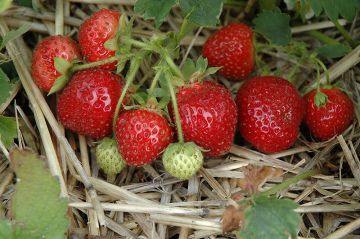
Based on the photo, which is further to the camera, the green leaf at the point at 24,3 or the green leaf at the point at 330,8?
the green leaf at the point at 24,3

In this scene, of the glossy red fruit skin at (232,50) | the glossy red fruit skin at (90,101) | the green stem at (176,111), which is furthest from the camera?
the glossy red fruit skin at (232,50)

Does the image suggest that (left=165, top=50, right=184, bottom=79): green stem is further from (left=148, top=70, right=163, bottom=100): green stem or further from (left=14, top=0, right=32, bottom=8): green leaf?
(left=14, top=0, right=32, bottom=8): green leaf

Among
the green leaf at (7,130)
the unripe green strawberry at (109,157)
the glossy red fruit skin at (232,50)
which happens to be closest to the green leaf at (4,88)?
the green leaf at (7,130)

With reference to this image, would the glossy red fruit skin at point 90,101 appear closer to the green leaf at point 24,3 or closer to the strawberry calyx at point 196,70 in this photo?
the strawberry calyx at point 196,70

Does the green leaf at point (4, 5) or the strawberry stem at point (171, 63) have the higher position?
the green leaf at point (4, 5)

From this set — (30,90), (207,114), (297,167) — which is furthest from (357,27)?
(30,90)

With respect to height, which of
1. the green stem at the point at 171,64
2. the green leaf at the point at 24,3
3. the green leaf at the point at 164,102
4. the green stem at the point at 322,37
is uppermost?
the green leaf at the point at 24,3

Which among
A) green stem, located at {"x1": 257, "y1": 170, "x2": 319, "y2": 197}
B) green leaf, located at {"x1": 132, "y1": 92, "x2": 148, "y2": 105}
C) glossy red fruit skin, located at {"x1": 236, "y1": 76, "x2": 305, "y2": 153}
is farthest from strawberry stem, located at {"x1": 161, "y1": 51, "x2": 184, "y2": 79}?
green stem, located at {"x1": 257, "y1": 170, "x2": 319, "y2": 197}
